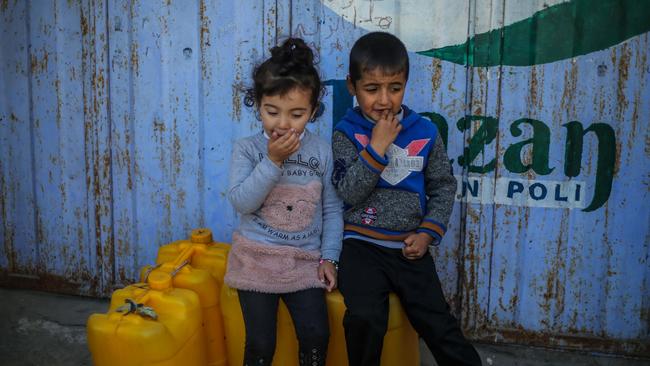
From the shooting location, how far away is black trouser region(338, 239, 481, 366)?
7.01ft

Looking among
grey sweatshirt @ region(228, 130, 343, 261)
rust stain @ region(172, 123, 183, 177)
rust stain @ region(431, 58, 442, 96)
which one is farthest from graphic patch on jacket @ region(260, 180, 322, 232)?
rust stain @ region(172, 123, 183, 177)

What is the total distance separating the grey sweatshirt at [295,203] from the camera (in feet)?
7.39

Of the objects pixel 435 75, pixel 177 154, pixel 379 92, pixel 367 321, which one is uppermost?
pixel 435 75

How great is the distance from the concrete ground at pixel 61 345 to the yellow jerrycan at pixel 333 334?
1.59 ft

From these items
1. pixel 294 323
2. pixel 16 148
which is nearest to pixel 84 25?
pixel 16 148

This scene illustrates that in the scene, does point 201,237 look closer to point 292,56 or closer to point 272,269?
point 272,269

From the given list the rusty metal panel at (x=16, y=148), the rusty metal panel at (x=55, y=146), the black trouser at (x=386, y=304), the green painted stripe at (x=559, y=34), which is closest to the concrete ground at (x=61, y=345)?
the rusty metal panel at (x=55, y=146)

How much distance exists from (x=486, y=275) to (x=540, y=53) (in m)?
1.04

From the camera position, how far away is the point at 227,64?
2947mm

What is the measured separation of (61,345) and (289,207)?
56.1 inches

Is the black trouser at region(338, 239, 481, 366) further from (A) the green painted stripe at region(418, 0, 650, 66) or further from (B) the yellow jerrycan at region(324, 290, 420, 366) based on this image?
(A) the green painted stripe at region(418, 0, 650, 66)

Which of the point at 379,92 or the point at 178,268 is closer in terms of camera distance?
the point at 379,92

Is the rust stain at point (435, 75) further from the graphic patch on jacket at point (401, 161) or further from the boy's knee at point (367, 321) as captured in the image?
the boy's knee at point (367, 321)

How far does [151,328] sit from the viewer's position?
2113 mm
